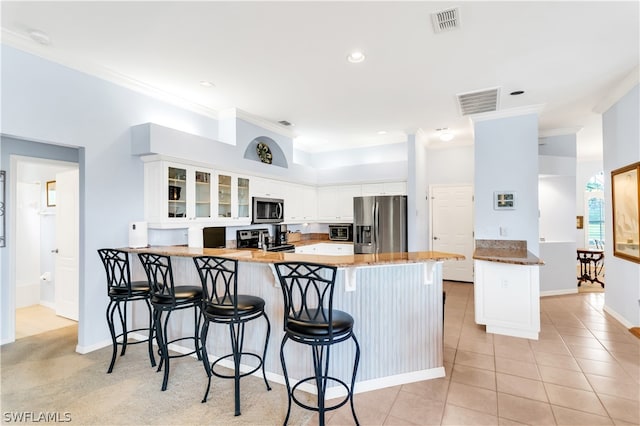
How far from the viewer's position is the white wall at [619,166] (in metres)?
3.54

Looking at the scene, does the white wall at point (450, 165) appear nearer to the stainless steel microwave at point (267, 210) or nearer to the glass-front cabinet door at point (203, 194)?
the stainless steel microwave at point (267, 210)

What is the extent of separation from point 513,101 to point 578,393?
3296 mm

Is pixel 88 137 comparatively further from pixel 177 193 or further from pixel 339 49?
pixel 339 49

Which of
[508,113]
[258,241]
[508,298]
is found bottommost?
[508,298]

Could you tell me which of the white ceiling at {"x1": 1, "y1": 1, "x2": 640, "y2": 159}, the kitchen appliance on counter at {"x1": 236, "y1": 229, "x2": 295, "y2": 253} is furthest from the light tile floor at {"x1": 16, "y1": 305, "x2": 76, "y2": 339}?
the white ceiling at {"x1": 1, "y1": 1, "x2": 640, "y2": 159}

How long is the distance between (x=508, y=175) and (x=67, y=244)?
613cm

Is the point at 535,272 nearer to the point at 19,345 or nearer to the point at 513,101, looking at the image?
the point at 513,101

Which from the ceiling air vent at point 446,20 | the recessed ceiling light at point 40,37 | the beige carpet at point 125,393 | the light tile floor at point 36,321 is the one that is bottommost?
the beige carpet at point 125,393

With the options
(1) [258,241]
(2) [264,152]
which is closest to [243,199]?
(1) [258,241]

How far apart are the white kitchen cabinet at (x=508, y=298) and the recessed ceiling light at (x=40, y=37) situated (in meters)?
4.91

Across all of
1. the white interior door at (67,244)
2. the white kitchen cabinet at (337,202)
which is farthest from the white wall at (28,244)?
the white kitchen cabinet at (337,202)

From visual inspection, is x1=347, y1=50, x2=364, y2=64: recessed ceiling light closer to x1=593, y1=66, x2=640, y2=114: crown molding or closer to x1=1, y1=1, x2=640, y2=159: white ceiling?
x1=1, y1=1, x2=640, y2=159: white ceiling

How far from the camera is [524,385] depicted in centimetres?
259

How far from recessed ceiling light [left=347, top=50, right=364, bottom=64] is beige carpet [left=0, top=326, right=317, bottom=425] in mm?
2999
